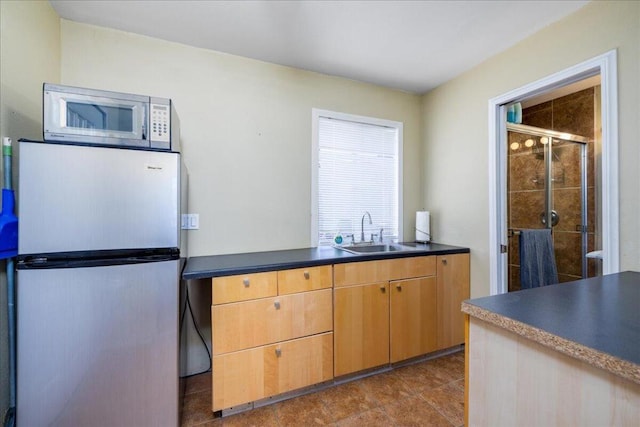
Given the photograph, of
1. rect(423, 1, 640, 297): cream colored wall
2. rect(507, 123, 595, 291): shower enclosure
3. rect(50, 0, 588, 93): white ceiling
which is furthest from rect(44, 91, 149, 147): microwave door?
Answer: rect(507, 123, 595, 291): shower enclosure

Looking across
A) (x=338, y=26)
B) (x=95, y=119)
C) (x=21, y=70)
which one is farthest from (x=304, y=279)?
(x=21, y=70)

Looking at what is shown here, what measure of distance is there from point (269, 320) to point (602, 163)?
→ 222 centimetres

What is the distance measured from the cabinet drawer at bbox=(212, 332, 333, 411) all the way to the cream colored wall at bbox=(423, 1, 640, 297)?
4.89ft

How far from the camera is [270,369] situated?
1.69 metres

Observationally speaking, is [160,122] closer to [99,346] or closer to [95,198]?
[95,198]

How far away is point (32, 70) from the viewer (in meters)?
1.47

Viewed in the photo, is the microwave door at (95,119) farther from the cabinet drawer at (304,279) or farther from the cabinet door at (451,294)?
the cabinet door at (451,294)

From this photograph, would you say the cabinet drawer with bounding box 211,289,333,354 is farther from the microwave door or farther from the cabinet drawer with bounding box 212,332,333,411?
the microwave door

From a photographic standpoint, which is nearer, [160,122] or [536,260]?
[160,122]

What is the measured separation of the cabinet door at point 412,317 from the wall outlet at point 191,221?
156 cm

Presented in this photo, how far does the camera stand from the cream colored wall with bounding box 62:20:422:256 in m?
1.86

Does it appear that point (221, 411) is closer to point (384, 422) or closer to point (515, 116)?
point (384, 422)

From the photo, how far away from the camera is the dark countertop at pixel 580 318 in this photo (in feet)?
1.95

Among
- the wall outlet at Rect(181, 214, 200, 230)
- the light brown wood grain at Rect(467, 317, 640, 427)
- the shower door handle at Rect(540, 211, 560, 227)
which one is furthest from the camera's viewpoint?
the shower door handle at Rect(540, 211, 560, 227)
